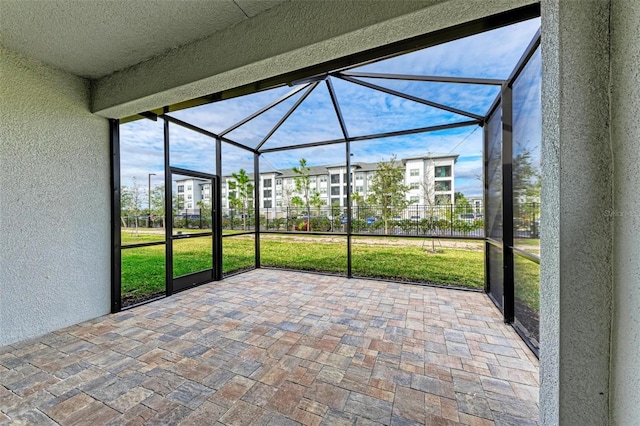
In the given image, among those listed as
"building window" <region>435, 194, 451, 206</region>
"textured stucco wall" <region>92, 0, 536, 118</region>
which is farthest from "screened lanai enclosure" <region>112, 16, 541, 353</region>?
"textured stucco wall" <region>92, 0, 536, 118</region>

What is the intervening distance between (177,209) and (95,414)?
9.86 feet

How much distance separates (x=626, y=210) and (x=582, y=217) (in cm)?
12

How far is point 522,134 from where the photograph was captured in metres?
2.66

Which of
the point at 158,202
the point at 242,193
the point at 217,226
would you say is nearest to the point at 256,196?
the point at 242,193

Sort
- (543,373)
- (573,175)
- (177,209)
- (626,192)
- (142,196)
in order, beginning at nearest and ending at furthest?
(626,192), (573,175), (543,373), (142,196), (177,209)

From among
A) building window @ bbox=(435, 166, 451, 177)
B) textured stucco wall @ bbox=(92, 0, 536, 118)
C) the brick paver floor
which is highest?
textured stucco wall @ bbox=(92, 0, 536, 118)

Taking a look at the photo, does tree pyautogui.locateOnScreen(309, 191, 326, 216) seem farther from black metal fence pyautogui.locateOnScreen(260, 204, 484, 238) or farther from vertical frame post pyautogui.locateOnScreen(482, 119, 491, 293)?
vertical frame post pyautogui.locateOnScreen(482, 119, 491, 293)

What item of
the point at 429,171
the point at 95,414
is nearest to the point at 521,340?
the point at 95,414

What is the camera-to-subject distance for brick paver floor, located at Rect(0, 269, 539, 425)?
170 centimetres

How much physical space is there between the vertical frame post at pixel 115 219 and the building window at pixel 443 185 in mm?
5921

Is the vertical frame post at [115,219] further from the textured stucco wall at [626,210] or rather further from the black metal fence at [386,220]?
the textured stucco wall at [626,210]

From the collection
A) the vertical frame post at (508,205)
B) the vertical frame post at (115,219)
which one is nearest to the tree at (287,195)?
the vertical frame post at (115,219)

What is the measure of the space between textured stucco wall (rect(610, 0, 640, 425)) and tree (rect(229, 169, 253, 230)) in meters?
5.47

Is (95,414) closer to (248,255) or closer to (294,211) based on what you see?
(248,255)
